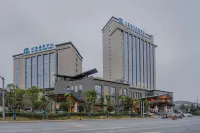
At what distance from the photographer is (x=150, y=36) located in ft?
427

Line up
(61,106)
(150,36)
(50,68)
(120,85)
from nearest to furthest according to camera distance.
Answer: (61,106) → (120,85) → (50,68) → (150,36)

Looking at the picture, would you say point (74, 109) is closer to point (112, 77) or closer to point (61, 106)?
point (61, 106)

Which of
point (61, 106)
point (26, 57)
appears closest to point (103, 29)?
point (26, 57)

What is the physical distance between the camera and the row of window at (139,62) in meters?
112

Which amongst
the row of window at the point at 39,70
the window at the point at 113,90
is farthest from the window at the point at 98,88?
the row of window at the point at 39,70

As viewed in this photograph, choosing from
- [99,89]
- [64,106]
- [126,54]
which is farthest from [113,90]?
[126,54]

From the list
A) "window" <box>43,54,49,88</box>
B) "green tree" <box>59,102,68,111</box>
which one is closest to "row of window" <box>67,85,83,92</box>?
"green tree" <box>59,102,68,111</box>

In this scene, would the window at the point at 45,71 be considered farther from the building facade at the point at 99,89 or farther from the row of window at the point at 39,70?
the building facade at the point at 99,89

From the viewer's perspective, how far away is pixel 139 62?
120125 mm

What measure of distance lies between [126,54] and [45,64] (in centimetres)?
3689

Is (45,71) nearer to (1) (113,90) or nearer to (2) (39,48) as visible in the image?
(2) (39,48)

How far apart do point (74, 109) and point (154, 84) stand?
86.8 meters

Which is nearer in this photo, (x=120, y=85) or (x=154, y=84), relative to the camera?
(x=120, y=85)

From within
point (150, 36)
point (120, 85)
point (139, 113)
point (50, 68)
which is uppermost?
point (150, 36)
